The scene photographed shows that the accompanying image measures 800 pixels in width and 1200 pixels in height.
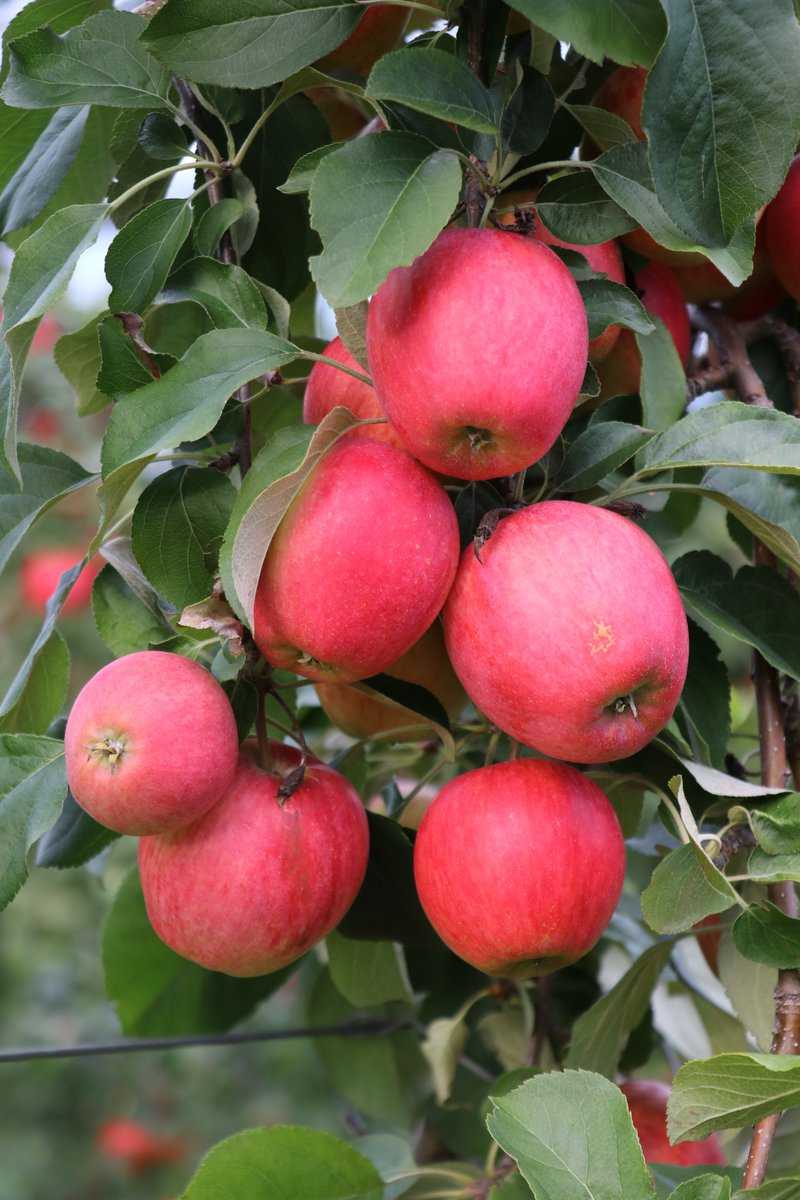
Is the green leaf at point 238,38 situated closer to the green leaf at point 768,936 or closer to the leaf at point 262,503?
the leaf at point 262,503

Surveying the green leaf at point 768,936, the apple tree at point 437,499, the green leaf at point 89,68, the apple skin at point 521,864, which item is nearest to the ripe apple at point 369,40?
the apple tree at point 437,499

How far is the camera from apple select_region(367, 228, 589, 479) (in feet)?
2.00

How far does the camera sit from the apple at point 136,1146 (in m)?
2.62

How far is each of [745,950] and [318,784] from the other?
10.0 inches

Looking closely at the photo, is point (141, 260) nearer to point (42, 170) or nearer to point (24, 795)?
point (42, 170)

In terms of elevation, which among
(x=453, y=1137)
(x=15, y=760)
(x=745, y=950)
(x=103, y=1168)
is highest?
(x=15, y=760)

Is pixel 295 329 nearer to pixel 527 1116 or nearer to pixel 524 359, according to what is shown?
pixel 524 359

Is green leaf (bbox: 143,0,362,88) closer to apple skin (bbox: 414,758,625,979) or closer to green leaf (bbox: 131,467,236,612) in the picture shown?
green leaf (bbox: 131,467,236,612)

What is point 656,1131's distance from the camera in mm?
1101

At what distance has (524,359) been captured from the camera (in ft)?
2.01

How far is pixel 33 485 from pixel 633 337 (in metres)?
0.41

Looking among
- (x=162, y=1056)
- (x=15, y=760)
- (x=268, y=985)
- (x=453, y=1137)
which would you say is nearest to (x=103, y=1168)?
(x=162, y=1056)

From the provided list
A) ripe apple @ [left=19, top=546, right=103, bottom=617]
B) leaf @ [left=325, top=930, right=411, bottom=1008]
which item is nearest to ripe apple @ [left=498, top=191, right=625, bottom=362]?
leaf @ [left=325, top=930, right=411, bottom=1008]

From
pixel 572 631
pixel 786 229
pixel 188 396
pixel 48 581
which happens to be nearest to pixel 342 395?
pixel 188 396
